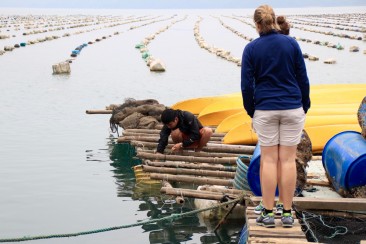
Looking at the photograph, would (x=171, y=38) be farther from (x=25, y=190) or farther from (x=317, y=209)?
(x=317, y=209)

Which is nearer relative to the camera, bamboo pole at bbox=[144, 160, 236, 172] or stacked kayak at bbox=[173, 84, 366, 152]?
bamboo pole at bbox=[144, 160, 236, 172]

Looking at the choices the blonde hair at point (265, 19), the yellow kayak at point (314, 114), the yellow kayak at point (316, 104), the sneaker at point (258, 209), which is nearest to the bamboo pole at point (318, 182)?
the sneaker at point (258, 209)

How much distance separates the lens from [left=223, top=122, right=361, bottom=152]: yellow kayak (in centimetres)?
1191

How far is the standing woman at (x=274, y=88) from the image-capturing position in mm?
6055

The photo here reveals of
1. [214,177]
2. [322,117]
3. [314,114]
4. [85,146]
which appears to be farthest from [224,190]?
[85,146]

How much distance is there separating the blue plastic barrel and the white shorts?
2.03 m

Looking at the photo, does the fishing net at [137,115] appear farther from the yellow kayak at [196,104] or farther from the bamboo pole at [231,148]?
the bamboo pole at [231,148]

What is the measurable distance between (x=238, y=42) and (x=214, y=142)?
123 feet

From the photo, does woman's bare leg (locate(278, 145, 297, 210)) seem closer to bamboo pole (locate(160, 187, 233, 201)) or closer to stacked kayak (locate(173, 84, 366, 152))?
bamboo pole (locate(160, 187, 233, 201))

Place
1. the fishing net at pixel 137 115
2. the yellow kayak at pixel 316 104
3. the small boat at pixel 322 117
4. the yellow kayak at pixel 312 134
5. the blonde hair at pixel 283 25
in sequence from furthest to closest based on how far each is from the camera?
the yellow kayak at pixel 316 104
the fishing net at pixel 137 115
the small boat at pixel 322 117
the yellow kayak at pixel 312 134
the blonde hair at pixel 283 25

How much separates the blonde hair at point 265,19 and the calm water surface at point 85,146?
3.50m

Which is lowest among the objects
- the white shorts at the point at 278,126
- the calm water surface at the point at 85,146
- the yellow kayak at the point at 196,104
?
the calm water surface at the point at 85,146

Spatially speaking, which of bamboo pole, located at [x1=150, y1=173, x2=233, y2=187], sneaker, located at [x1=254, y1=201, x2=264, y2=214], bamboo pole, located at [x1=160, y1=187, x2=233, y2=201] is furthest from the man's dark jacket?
sneaker, located at [x1=254, y1=201, x2=264, y2=214]

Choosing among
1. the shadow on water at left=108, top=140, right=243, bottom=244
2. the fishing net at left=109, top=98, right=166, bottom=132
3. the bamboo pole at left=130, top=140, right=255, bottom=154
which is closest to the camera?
the shadow on water at left=108, top=140, right=243, bottom=244
